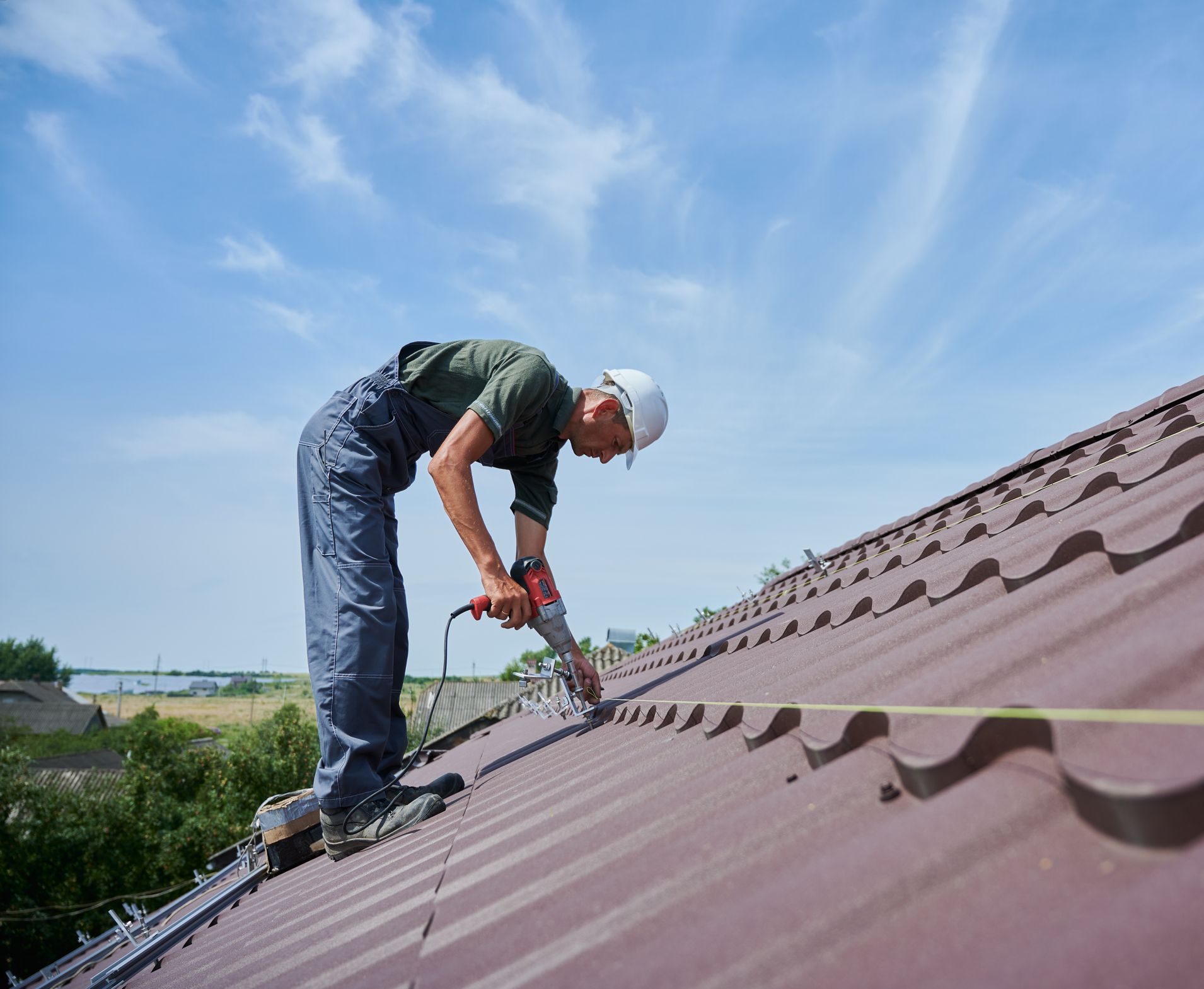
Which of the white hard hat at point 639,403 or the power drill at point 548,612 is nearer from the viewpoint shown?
the power drill at point 548,612

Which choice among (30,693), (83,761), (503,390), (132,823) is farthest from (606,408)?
(30,693)

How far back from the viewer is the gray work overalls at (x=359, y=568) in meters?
2.74

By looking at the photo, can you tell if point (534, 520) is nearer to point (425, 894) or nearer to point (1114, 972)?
point (425, 894)

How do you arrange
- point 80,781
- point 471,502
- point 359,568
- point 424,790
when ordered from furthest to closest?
point 80,781 → point 424,790 → point 359,568 → point 471,502

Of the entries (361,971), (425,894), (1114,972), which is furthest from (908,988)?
(425,894)

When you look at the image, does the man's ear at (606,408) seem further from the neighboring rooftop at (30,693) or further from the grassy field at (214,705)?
the neighboring rooftop at (30,693)

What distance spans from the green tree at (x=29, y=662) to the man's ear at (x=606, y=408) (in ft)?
344

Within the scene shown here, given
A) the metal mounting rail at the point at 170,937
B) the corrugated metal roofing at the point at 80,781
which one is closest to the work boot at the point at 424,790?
the metal mounting rail at the point at 170,937

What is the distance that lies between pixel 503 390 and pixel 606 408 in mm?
865

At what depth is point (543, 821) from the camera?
67.7 inches

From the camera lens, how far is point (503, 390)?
2.91 m

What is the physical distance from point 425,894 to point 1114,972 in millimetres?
1276

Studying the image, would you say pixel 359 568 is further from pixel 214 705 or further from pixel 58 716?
pixel 214 705

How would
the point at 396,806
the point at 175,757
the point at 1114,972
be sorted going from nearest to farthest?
the point at 1114,972
the point at 396,806
the point at 175,757
